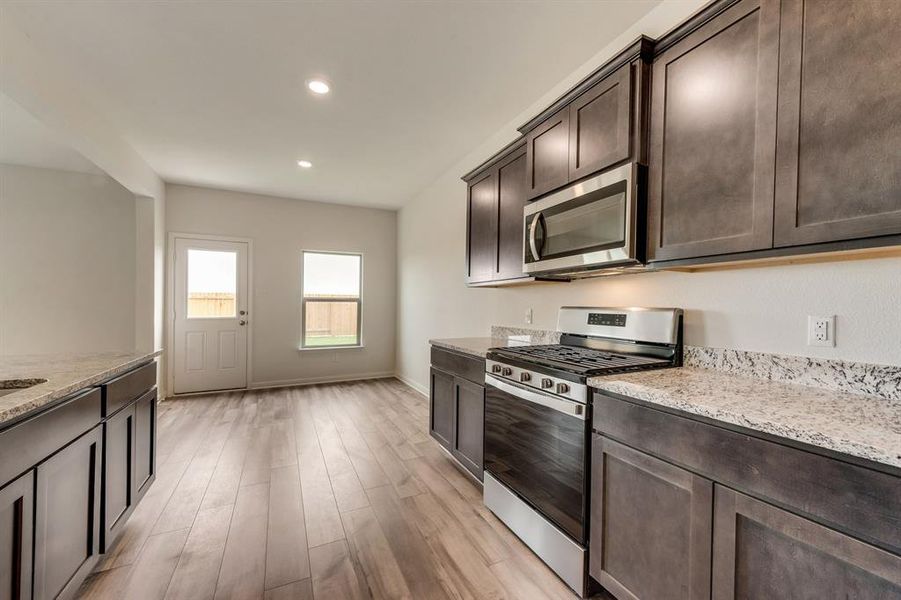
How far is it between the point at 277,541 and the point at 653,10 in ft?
11.1

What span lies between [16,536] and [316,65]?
2.59 metres

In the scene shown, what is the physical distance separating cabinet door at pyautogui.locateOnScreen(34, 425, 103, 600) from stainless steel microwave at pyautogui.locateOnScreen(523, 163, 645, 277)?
2.25 metres

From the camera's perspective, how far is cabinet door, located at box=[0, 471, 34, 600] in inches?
43.4

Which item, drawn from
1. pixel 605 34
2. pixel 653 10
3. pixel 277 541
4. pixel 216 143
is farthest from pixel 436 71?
pixel 277 541

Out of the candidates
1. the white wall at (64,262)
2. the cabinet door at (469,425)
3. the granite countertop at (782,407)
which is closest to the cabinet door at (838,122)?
the granite countertop at (782,407)

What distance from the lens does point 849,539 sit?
2.83ft

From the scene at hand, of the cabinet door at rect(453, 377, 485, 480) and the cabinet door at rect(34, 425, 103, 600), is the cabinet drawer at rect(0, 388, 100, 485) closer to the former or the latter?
the cabinet door at rect(34, 425, 103, 600)

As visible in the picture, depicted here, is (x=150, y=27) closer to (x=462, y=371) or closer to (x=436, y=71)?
(x=436, y=71)

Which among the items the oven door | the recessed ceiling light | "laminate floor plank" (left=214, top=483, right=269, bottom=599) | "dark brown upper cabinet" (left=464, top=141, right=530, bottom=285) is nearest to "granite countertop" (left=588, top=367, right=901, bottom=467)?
the oven door

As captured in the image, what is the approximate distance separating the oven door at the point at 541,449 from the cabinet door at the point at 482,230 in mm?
1001

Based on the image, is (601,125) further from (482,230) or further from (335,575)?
(335,575)

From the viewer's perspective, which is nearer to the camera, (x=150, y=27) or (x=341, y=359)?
(x=150, y=27)

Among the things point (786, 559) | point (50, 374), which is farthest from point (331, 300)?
point (786, 559)

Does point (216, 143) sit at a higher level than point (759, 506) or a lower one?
higher
